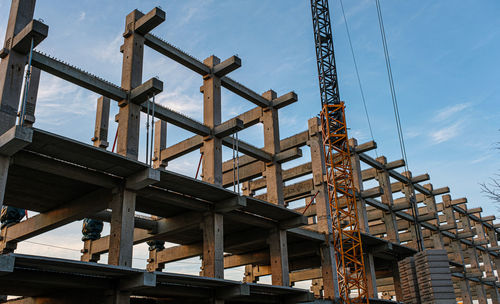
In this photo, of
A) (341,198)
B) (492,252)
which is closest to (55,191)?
(341,198)

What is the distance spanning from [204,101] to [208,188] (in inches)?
254

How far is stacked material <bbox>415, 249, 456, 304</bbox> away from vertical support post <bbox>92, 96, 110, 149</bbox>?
17.2 metres

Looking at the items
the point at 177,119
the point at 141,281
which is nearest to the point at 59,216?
the point at 177,119

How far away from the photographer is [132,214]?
18891 millimetres

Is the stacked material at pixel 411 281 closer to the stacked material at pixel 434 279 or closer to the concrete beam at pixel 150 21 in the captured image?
the stacked material at pixel 434 279

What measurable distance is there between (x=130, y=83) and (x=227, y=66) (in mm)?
5737

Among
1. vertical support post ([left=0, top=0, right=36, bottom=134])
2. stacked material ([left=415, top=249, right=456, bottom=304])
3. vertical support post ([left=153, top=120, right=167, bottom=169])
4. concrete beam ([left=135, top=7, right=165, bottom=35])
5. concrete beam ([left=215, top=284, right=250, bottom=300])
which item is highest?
concrete beam ([left=135, top=7, right=165, bottom=35])

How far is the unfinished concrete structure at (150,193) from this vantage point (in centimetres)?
1681

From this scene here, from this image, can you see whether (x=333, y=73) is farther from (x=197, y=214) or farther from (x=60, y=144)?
(x=60, y=144)

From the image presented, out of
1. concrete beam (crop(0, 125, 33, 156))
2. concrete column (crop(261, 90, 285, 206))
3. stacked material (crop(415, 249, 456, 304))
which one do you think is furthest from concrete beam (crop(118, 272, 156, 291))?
concrete column (crop(261, 90, 285, 206))

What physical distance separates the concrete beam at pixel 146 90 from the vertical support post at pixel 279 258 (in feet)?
34.0

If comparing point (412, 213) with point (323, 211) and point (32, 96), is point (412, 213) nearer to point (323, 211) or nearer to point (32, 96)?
point (323, 211)

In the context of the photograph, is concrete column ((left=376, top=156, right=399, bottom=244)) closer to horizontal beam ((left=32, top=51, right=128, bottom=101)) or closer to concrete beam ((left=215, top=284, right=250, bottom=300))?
concrete beam ((left=215, top=284, right=250, bottom=300))

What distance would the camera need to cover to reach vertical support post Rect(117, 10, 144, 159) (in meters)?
20.1
